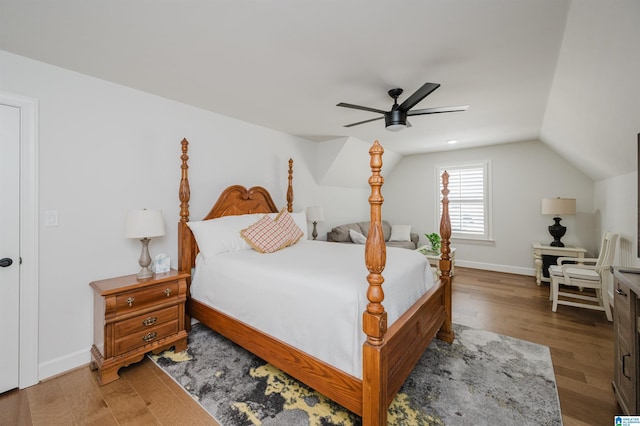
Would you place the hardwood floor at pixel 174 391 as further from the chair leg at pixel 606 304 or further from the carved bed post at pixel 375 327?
the carved bed post at pixel 375 327

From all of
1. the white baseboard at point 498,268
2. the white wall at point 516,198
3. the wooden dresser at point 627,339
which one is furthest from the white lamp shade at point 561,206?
the wooden dresser at point 627,339

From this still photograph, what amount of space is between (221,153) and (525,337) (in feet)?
12.8

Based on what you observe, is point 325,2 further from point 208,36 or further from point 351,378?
point 351,378

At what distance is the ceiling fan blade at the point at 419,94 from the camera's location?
1.98 meters

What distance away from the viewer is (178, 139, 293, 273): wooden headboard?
2766 millimetres

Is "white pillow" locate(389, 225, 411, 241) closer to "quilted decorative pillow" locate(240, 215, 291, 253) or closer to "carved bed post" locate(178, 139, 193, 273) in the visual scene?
"quilted decorative pillow" locate(240, 215, 291, 253)

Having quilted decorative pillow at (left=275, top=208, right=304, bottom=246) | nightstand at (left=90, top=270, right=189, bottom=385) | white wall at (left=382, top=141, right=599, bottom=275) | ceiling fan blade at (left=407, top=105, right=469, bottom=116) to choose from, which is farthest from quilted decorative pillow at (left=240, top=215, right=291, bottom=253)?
white wall at (left=382, top=141, right=599, bottom=275)

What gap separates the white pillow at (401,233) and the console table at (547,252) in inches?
83.1

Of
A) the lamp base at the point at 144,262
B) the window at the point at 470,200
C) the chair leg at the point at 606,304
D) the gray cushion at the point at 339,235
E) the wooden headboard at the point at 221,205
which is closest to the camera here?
the lamp base at the point at 144,262

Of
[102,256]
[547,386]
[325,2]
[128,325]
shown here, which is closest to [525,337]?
[547,386]

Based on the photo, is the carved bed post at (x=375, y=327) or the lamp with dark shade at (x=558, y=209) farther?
the lamp with dark shade at (x=558, y=209)

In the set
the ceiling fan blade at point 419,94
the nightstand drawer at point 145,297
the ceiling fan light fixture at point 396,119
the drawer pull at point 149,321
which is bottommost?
the drawer pull at point 149,321

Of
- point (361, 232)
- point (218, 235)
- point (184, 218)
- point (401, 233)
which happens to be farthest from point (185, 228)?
point (401, 233)

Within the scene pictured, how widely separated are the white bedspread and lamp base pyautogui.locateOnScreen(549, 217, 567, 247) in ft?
11.1
